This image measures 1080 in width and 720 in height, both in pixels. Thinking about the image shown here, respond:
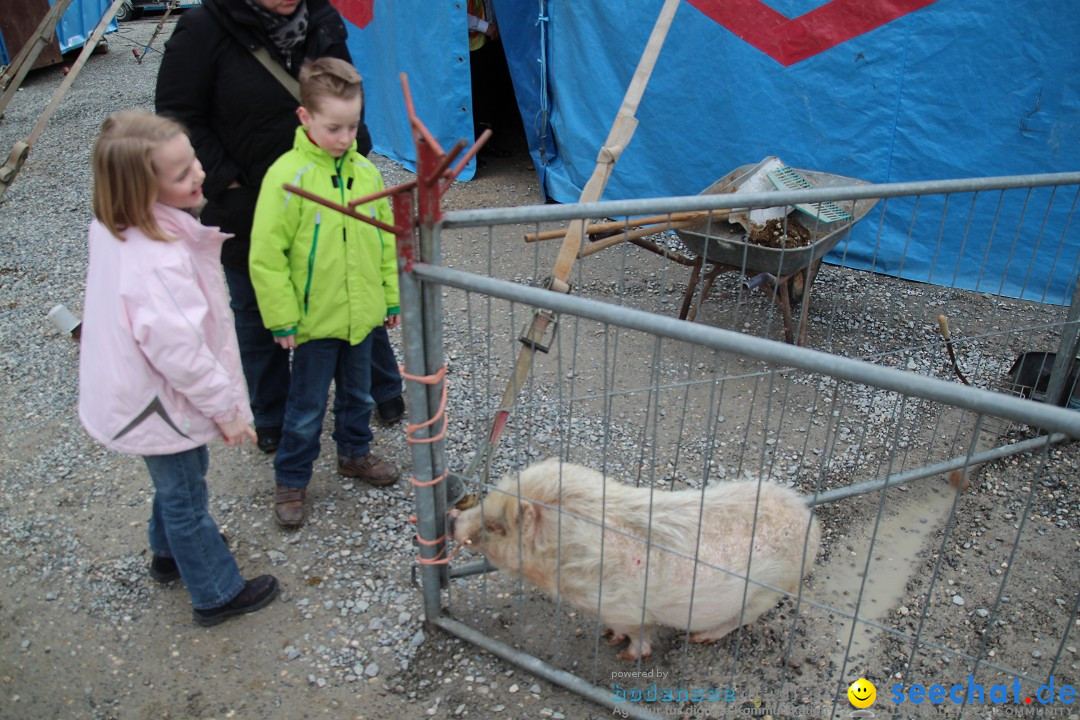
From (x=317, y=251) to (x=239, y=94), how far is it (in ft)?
2.46

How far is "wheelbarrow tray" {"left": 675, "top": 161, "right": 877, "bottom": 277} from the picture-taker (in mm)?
4306

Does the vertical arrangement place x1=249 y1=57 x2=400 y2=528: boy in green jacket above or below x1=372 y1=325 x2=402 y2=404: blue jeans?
above

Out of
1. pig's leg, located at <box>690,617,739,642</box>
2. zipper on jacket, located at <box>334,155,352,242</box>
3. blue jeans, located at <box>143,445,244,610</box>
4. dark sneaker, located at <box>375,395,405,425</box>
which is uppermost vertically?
zipper on jacket, located at <box>334,155,352,242</box>

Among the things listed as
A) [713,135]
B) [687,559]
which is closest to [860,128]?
[713,135]

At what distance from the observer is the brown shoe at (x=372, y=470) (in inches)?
146

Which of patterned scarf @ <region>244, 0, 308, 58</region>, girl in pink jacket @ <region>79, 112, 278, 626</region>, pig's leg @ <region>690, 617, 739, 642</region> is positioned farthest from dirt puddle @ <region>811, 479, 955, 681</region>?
patterned scarf @ <region>244, 0, 308, 58</region>

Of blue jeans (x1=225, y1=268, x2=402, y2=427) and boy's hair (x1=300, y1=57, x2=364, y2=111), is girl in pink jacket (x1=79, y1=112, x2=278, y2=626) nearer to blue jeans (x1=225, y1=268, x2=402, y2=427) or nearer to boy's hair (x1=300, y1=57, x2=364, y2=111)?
boy's hair (x1=300, y1=57, x2=364, y2=111)

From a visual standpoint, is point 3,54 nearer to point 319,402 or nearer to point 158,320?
point 319,402

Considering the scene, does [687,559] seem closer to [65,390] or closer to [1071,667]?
[1071,667]

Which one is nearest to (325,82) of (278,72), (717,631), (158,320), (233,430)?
(278,72)

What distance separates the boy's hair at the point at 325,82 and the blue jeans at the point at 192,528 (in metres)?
1.34

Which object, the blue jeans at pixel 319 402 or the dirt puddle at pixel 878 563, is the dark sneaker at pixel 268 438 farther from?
the dirt puddle at pixel 878 563

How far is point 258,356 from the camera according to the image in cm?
352

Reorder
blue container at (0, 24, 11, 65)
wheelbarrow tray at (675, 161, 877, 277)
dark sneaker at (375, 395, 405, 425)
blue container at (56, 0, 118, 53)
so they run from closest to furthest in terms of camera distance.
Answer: dark sneaker at (375, 395, 405, 425)
wheelbarrow tray at (675, 161, 877, 277)
blue container at (0, 24, 11, 65)
blue container at (56, 0, 118, 53)
